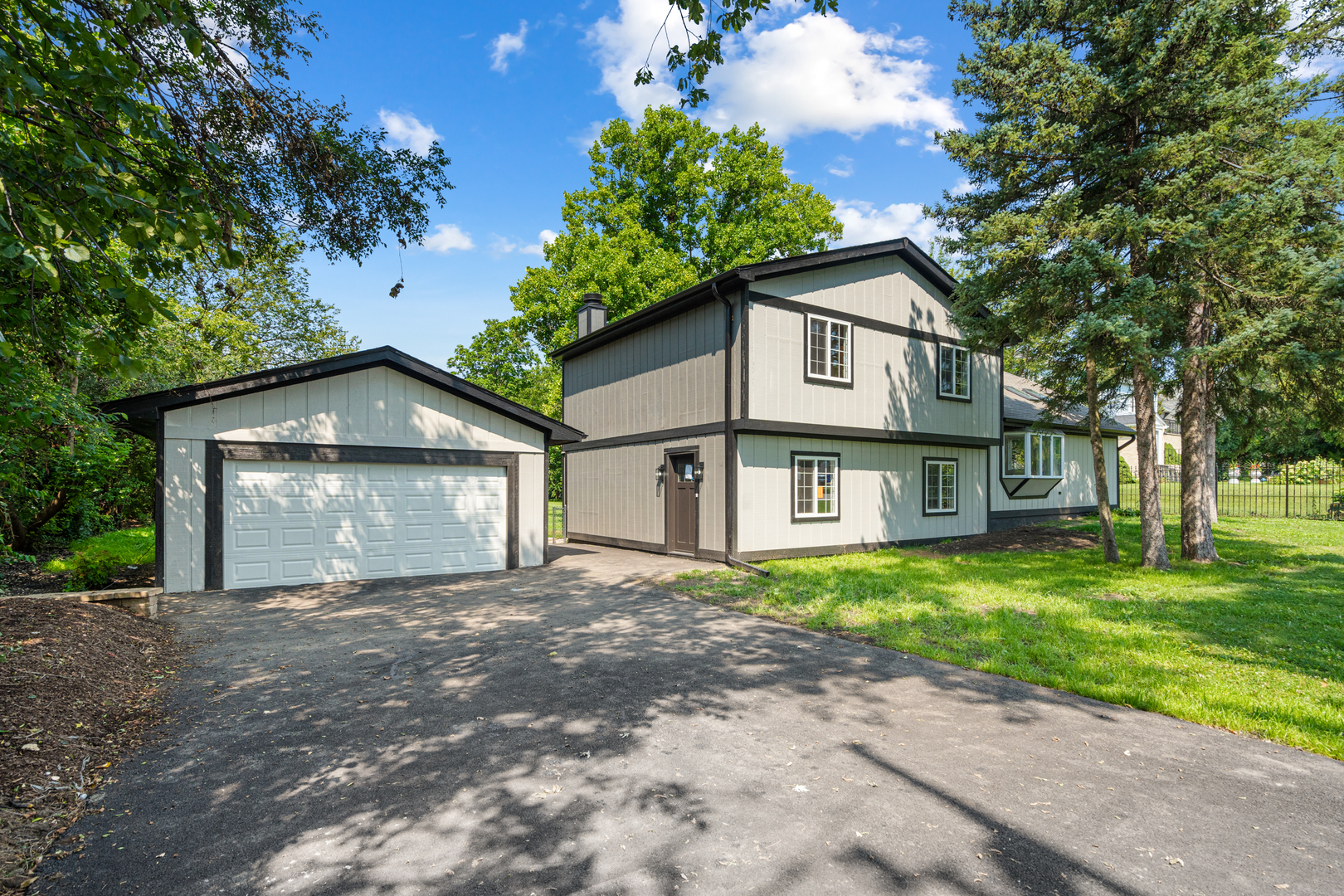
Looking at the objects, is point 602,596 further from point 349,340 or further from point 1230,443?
point 1230,443

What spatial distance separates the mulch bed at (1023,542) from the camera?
13969mm

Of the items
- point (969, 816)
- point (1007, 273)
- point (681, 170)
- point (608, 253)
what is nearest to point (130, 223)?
point (969, 816)

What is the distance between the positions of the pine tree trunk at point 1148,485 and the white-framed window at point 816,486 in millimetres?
5210

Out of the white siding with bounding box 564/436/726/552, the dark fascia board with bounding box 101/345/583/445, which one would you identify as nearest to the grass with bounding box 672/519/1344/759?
the white siding with bounding box 564/436/726/552

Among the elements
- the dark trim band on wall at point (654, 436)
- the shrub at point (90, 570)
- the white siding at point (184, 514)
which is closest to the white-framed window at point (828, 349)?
the dark trim band on wall at point (654, 436)

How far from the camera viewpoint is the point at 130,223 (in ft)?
9.18

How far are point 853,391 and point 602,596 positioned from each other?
24.1 ft

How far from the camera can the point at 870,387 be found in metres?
13.8

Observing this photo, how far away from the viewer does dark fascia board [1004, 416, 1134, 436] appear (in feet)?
57.9

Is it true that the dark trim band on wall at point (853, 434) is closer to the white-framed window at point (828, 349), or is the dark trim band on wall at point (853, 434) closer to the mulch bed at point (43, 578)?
the white-framed window at point (828, 349)

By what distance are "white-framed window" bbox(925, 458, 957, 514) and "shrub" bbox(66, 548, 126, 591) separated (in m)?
15.3

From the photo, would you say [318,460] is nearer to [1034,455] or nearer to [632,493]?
[632,493]

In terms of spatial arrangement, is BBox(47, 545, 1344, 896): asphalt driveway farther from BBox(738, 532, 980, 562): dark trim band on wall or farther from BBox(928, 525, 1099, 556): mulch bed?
BBox(928, 525, 1099, 556): mulch bed

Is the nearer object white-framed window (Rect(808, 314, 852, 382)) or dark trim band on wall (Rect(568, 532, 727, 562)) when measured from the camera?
dark trim band on wall (Rect(568, 532, 727, 562))
